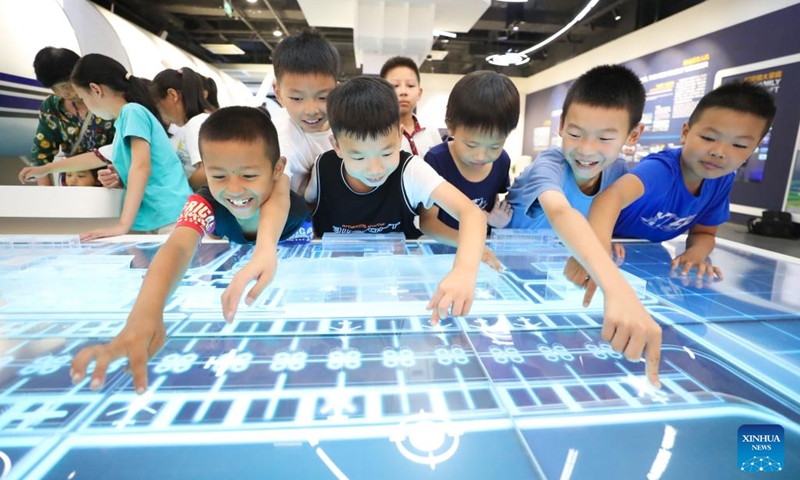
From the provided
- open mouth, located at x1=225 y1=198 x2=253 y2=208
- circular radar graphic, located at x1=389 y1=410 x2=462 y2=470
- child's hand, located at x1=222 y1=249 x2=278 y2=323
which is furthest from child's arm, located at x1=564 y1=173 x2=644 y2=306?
open mouth, located at x1=225 y1=198 x2=253 y2=208

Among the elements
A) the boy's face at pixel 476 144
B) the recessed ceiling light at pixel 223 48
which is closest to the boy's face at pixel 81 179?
the boy's face at pixel 476 144

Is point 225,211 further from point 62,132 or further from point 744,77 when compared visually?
point 744,77

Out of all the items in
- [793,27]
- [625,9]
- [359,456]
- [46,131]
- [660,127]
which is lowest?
[359,456]

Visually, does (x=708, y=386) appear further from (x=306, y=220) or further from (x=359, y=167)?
(x=306, y=220)

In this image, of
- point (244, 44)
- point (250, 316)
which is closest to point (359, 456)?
point (250, 316)

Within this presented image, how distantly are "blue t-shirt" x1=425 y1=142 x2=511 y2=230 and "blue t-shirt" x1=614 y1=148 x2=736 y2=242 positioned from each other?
1.25ft

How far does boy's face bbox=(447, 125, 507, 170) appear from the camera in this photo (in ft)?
3.43

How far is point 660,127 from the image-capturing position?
481 centimetres

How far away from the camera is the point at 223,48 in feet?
22.9

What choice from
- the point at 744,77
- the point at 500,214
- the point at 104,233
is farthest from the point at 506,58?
the point at 104,233

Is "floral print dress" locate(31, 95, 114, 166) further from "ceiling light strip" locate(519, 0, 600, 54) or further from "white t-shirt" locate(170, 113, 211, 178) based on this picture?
"ceiling light strip" locate(519, 0, 600, 54)

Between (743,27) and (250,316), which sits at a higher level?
(743,27)

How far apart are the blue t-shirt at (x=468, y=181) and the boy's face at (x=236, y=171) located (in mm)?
551

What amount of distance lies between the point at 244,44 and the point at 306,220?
23.1 feet
